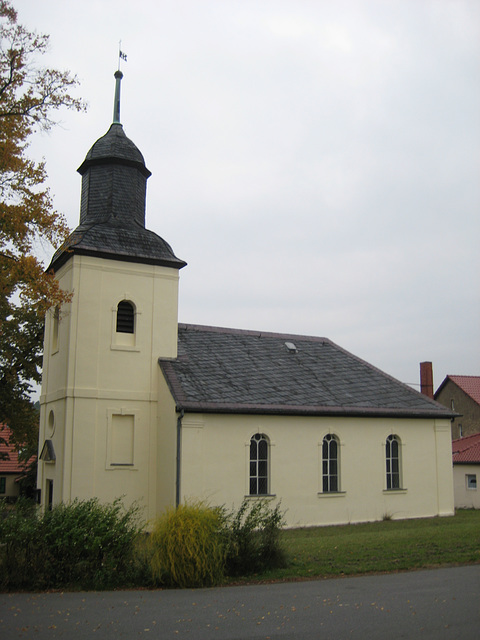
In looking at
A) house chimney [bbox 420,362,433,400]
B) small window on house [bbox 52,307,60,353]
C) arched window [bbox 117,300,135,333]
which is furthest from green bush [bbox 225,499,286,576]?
house chimney [bbox 420,362,433,400]

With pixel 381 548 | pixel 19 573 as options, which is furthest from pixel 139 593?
pixel 381 548

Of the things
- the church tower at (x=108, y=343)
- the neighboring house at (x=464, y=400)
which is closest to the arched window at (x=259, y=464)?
the church tower at (x=108, y=343)

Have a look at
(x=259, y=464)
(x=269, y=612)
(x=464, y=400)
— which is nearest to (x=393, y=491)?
(x=259, y=464)

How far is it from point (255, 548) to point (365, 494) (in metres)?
10.4

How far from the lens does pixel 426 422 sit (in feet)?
76.5

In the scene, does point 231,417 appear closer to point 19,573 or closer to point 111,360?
point 111,360

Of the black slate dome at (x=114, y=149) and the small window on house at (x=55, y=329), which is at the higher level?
the black slate dome at (x=114, y=149)

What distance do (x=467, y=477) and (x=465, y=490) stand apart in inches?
27.4

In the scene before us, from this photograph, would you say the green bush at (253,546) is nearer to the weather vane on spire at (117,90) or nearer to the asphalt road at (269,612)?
the asphalt road at (269,612)

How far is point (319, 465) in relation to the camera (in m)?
21.0

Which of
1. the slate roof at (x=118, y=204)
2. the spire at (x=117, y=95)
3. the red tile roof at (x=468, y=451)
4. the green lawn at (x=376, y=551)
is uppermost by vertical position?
the spire at (x=117, y=95)

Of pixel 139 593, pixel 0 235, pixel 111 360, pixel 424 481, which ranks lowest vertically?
pixel 139 593

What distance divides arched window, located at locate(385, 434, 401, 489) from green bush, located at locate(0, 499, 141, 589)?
41.9 ft

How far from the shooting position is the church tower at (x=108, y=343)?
63.0ft
